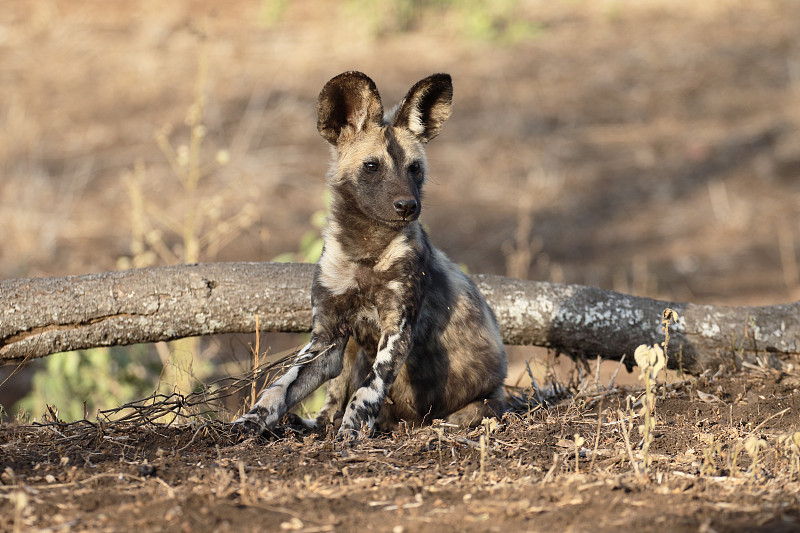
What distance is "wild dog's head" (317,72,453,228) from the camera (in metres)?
4.18

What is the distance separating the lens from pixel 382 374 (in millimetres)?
4043

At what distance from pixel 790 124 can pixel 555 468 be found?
424 inches

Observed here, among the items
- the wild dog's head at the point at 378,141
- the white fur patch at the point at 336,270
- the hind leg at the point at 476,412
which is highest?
the wild dog's head at the point at 378,141

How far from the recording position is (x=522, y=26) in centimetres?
1456

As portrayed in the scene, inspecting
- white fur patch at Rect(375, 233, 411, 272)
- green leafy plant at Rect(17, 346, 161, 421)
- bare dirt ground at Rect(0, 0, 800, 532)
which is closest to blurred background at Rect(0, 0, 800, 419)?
bare dirt ground at Rect(0, 0, 800, 532)

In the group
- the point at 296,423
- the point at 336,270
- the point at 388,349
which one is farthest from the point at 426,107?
the point at 296,423

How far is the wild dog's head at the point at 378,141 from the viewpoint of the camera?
13.7 feet

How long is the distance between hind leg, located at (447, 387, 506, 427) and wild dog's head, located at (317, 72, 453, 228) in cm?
102

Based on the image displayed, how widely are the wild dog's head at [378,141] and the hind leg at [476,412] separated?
3.34 ft

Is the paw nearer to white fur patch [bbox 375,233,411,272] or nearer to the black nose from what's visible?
white fur patch [bbox 375,233,411,272]

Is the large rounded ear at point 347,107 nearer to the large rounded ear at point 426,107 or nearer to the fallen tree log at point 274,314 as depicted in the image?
the large rounded ear at point 426,107

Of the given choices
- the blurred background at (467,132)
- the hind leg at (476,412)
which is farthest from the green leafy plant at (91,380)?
the hind leg at (476,412)

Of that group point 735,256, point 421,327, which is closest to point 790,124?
point 735,256

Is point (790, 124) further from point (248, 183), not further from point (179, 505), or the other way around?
point (179, 505)
